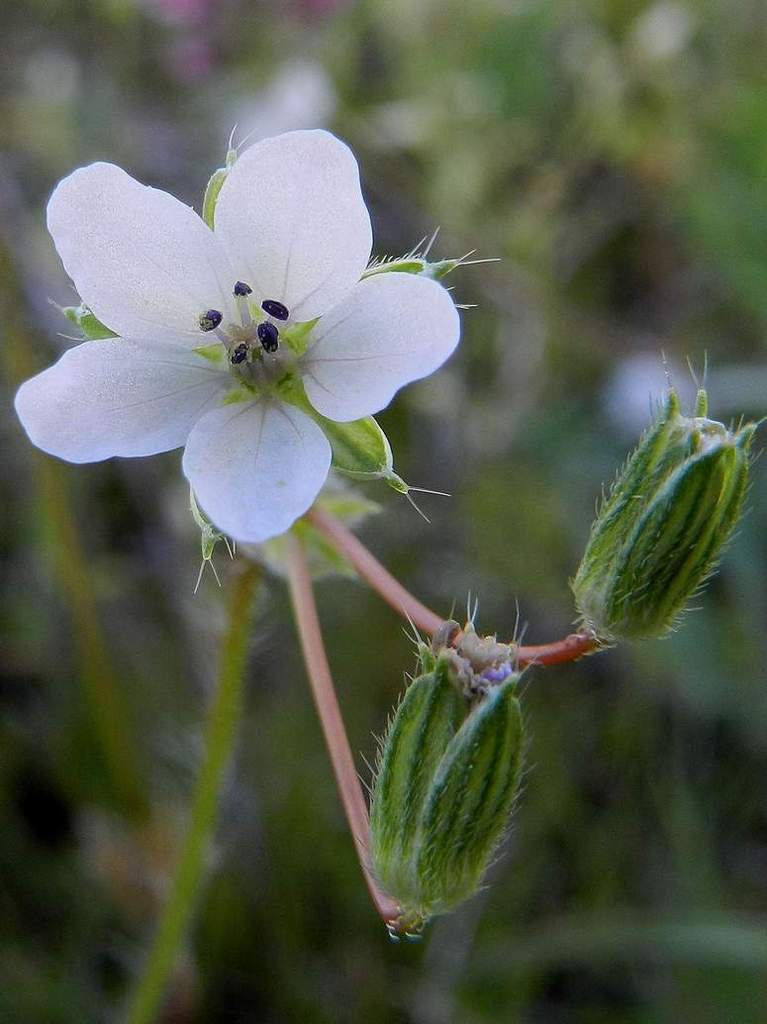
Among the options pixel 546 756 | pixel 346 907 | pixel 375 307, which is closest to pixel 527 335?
pixel 546 756

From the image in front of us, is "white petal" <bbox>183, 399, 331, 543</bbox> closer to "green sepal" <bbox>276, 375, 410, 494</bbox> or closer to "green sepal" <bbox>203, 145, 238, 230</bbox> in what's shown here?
"green sepal" <bbox>276, 375, 410, 494</bbox>

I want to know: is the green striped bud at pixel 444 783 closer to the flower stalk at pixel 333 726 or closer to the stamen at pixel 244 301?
the flower stalk at pixel 333 726

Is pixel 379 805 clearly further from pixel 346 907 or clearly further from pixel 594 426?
pixel 594 426

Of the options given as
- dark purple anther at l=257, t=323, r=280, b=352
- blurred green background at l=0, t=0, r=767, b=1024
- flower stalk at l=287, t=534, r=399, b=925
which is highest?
dark purple anther at l=257, t=323, r=280, b=352

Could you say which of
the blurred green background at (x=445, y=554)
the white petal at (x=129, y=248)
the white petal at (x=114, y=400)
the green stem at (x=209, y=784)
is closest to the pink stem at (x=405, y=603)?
the green stem at (x=209, y=784)

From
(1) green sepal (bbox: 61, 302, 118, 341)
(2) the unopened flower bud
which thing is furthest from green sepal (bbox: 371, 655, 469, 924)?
(1) green sepal (bbox: 61, 302, 118, 341)

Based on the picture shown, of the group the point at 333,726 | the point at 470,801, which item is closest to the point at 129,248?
the point at 333,726

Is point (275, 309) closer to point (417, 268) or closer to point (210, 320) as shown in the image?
point (210, 320)
